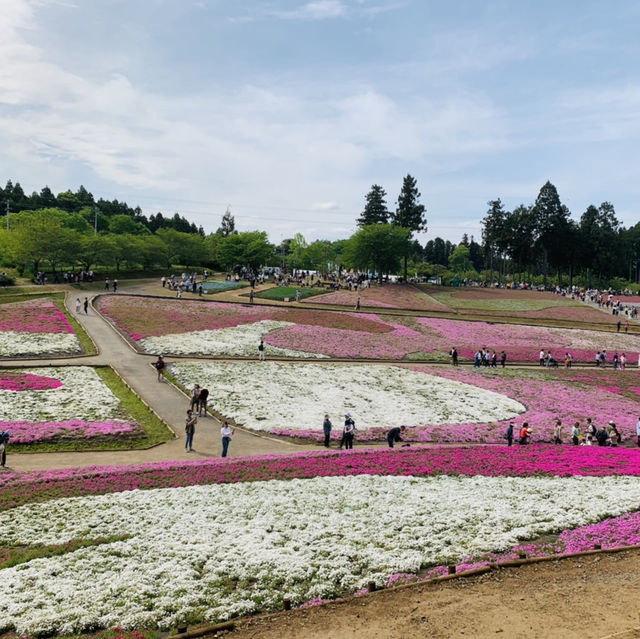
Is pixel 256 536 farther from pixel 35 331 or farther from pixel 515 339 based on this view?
pixel 515 339

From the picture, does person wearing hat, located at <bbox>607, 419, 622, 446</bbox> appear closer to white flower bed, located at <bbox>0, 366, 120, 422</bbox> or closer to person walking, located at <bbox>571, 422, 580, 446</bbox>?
person walking, located at <bbox>571, 422, 580, 446</bbox>

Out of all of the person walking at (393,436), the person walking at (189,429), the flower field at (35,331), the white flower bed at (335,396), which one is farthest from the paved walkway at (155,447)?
the person walking at (393,436)

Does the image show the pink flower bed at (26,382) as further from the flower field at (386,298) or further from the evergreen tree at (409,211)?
the evergreen tree at (409,211)

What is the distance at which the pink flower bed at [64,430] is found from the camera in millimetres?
26484

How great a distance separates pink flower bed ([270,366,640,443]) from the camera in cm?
3134

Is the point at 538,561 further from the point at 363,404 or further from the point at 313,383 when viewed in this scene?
the point at 313,383

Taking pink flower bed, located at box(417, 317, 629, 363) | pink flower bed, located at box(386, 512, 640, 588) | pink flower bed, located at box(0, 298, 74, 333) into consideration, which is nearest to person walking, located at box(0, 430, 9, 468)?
pink flower bed, located at box(386, 512, 640, 588)

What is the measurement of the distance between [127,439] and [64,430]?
317 cm

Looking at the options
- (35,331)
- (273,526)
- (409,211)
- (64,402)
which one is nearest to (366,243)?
(409,211)

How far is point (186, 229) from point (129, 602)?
184 m

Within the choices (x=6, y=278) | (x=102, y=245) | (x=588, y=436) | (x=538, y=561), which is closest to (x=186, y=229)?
(x=102, y=245)

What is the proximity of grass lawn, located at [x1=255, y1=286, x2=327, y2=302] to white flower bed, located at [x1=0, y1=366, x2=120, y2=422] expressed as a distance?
4346cm

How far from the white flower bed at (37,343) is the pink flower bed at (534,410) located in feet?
77.0

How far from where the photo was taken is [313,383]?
135 ft
